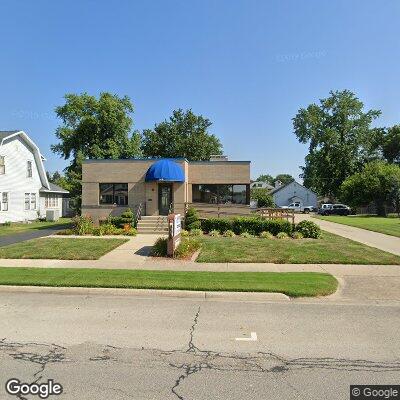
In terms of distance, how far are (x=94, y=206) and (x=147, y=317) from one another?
1911 cm

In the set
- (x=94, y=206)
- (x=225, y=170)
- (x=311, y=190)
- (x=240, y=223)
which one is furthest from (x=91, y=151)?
(x=311, y=190)

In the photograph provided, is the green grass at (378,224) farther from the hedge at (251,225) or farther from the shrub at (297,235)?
the hedge at (251,225)

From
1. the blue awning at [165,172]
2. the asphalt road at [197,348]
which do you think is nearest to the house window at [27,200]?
the blue awning at [165,172]

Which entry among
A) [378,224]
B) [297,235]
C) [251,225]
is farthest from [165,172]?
[378,224]

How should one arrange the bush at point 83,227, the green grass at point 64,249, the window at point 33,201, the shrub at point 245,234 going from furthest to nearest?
1. the window at point 33,201
2. the bush at point 83,227
3. the shrub at point 245,234
4. the green grass at point 64,249

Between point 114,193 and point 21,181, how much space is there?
12.9 m

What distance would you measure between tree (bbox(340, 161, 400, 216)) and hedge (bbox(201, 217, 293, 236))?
109 feet

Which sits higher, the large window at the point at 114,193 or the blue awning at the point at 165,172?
the blue awning at the point at 165,172

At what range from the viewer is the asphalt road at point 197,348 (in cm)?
445

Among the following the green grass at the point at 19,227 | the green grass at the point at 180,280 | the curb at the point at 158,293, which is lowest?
the curb at the point at 158,293

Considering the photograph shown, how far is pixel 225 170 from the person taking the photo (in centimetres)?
2592

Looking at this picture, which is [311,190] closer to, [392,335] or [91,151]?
[91,151]

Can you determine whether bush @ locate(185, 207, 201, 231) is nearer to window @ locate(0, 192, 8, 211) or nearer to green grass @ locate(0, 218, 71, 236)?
green grass @ locate(0, 218, 71, 236)

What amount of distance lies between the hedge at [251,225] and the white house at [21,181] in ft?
62.4
